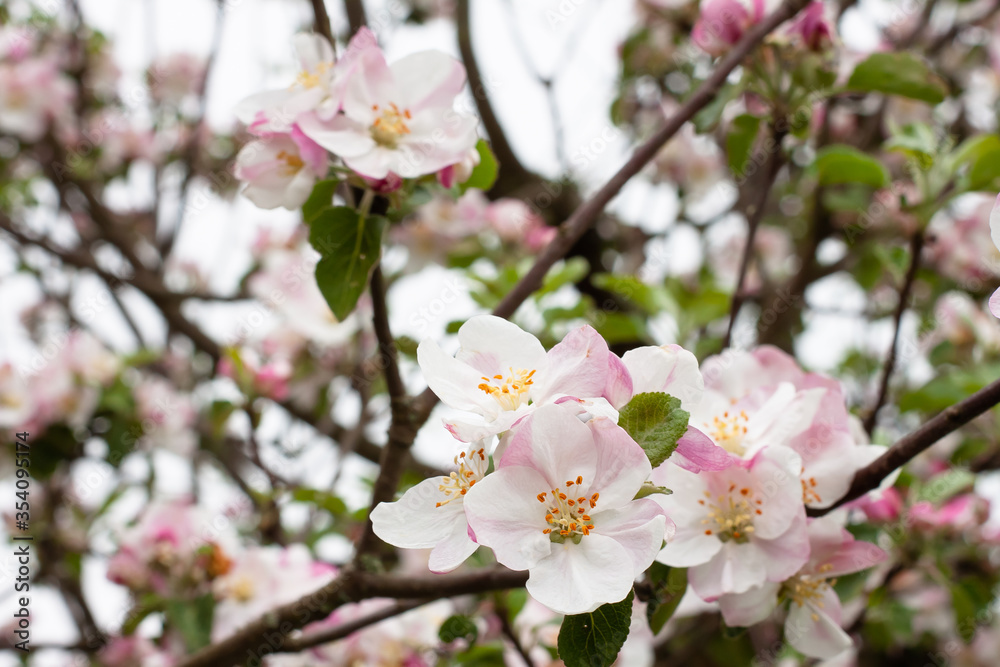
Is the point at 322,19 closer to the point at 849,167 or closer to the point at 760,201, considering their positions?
the point at 760,201

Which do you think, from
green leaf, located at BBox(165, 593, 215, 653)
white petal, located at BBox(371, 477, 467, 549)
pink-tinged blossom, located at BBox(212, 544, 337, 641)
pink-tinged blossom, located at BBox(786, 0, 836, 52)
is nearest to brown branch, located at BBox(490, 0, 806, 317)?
pink-tinged blossom, located at BBox(786, 0, 836, 52)

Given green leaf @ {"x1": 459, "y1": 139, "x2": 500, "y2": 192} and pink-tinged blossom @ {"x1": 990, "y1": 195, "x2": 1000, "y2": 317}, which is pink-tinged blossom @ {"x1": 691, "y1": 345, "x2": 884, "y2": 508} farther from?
green leaf @ {"x1": 459, "y1": 139, "x2": 500, "y2": 192}

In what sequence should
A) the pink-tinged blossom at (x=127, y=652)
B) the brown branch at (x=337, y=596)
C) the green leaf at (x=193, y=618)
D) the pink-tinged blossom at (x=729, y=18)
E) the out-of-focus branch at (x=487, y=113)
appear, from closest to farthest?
the brown branch at (x=337, y=596) → the pink-tinged blossom at (x=729, y=18) → the green leaf at (x=193, y=618) → the pink-tinged blossom at (x=127, y=652) → the out-of-focus branch at (x=487, y=113)

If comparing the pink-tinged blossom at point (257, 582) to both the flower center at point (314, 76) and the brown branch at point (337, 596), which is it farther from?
the flower center at point (314, 76)

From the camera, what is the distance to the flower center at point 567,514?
2.39 feet

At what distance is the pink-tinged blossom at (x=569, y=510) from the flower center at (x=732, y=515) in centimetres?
20

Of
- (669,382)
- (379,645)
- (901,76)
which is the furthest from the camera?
(379,645)

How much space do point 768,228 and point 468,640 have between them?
275cm

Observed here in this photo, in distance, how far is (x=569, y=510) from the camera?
2.42 feet

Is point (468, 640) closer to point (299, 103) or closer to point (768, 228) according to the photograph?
point (299, 103)

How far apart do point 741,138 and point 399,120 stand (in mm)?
833

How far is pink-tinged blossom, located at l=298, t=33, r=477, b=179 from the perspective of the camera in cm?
97

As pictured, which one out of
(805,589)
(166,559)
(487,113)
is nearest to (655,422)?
(805,589)

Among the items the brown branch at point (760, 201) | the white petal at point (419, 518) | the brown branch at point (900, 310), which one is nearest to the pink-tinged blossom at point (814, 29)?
the brown branch at point (760, 201)
